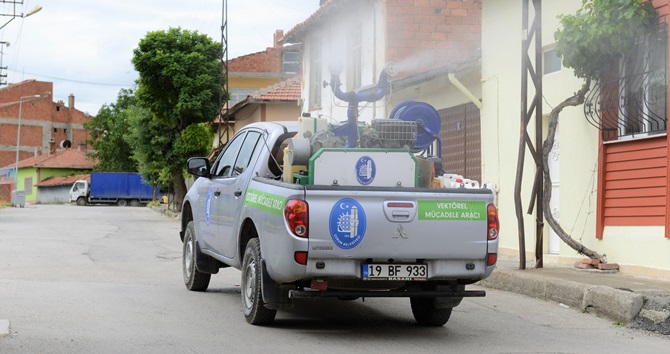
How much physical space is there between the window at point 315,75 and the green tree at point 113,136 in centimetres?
5380

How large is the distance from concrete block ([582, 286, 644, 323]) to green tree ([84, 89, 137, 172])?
74.4m

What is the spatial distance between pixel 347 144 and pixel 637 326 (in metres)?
3.11

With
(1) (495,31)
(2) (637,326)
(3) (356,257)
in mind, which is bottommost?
(2) (637,326)

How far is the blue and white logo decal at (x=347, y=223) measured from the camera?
7.39 meters

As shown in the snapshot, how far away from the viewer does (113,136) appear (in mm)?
83312

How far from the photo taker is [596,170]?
42.7 ft

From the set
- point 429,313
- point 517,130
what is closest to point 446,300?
point 429,313

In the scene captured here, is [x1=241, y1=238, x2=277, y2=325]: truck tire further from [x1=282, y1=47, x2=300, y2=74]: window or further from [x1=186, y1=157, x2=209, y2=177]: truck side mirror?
[x1=282, y1=47, x2=300, y2=74]: window

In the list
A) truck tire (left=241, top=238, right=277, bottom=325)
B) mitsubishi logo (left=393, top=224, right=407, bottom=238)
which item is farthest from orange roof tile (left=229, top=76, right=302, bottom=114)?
mitsubishi logo (left=393, top=224, right=407, bottom=238)

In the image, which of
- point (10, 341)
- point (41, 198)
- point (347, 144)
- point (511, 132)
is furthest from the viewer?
point (41, 198)

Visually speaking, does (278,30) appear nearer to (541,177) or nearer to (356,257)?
(541,177)

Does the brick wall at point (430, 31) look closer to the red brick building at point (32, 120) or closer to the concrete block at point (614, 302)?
the concrete block at point (614, 302)

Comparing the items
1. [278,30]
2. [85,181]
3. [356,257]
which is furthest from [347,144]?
[85,181]

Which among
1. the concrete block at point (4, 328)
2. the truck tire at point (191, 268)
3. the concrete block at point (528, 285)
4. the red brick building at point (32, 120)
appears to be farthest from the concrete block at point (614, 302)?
the red brick building at point (32, 120)
